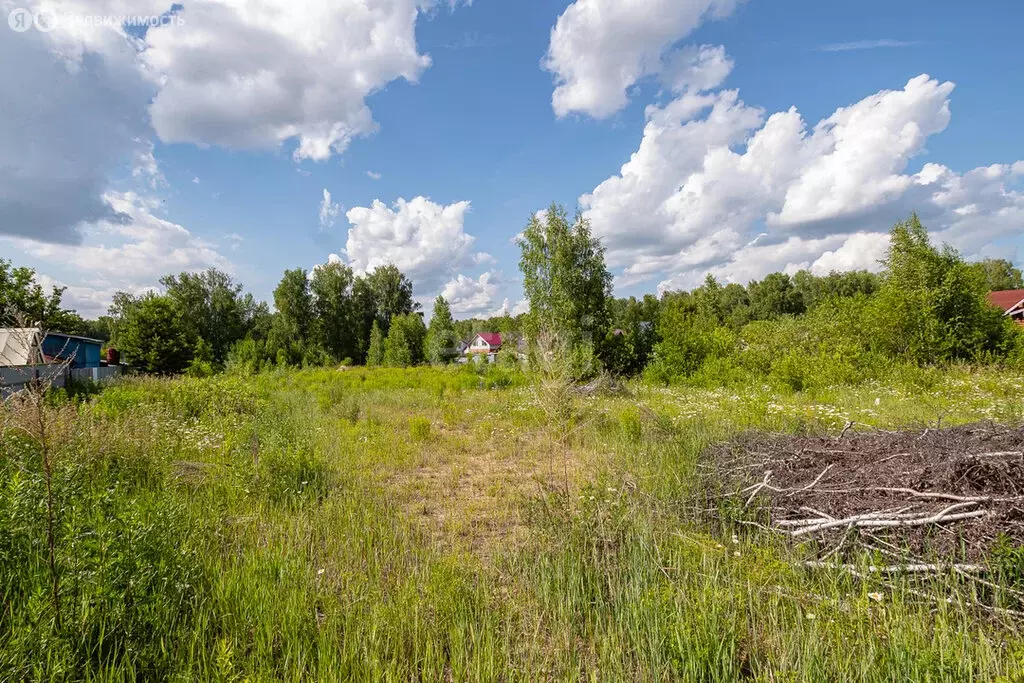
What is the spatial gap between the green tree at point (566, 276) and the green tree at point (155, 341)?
951 inches

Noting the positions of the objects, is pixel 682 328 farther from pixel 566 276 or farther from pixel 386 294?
pixel 386 294

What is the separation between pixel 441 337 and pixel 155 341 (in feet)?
64.6

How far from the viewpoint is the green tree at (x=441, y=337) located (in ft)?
124

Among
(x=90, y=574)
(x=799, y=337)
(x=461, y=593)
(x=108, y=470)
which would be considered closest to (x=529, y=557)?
(x=461, y=593)

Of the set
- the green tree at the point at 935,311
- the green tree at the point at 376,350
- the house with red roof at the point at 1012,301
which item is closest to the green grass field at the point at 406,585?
the green tree at the point at 935,311

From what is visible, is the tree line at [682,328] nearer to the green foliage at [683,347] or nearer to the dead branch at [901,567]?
the green foliage at [683,347]

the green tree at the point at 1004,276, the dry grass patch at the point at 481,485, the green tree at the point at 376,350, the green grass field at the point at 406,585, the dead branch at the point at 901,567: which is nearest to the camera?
the green grass field at the point at 406,585

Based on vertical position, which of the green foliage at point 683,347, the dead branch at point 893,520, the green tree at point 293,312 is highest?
the green tree at point 293,312

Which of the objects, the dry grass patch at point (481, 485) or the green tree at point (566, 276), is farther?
the green tree at point (566, 276)

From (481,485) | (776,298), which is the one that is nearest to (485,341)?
(776,298)

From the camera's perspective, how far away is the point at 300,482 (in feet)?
17.4

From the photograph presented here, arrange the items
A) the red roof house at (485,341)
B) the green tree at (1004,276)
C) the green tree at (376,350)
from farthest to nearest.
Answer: the red roof house at (485,341) < the green tree at (1004,276) < the green tree at (376,350)

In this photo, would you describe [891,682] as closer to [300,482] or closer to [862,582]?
[862,582]

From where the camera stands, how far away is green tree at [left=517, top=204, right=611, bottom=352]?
65.6 ft
